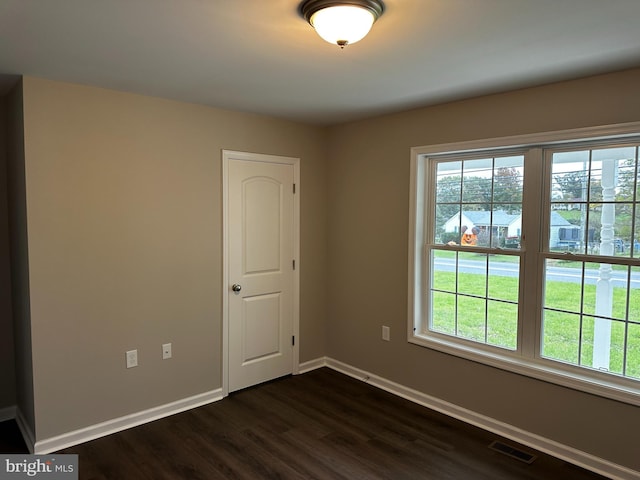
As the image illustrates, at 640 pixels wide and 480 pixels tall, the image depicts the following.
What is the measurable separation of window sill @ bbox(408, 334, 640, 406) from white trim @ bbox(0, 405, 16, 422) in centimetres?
317

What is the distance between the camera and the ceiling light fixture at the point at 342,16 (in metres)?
1.67

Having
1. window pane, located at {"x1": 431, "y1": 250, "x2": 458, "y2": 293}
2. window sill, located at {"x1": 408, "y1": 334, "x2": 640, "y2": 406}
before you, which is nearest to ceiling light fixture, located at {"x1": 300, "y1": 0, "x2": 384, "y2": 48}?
window pane, located at {"x1": 431, "y1": 250, "x2": 458, "y2": 293}

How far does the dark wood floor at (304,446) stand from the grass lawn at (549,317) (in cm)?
67

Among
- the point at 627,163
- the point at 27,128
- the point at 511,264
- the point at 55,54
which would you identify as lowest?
the point at 511,264

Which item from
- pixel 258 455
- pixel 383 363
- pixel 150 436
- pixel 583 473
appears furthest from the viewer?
pixel 383 363

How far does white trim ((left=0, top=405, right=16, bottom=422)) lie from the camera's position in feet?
10.7

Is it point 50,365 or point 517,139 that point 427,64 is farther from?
point 50,365

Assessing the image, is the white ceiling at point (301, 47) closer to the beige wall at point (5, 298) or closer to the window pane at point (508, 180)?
the window pane at point (508, 180)

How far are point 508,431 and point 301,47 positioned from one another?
9.16ft

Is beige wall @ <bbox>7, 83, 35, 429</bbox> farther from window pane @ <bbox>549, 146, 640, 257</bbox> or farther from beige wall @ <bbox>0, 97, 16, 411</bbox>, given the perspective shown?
window pane @ <bbox>549, 146, 640, 257</bbox>

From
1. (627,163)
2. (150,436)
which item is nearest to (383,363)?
(150,436)

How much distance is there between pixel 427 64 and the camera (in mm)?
2408

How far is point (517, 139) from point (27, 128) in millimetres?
3094

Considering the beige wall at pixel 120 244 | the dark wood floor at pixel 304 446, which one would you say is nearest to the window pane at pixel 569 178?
the dark wood floor at pixel 304 446
